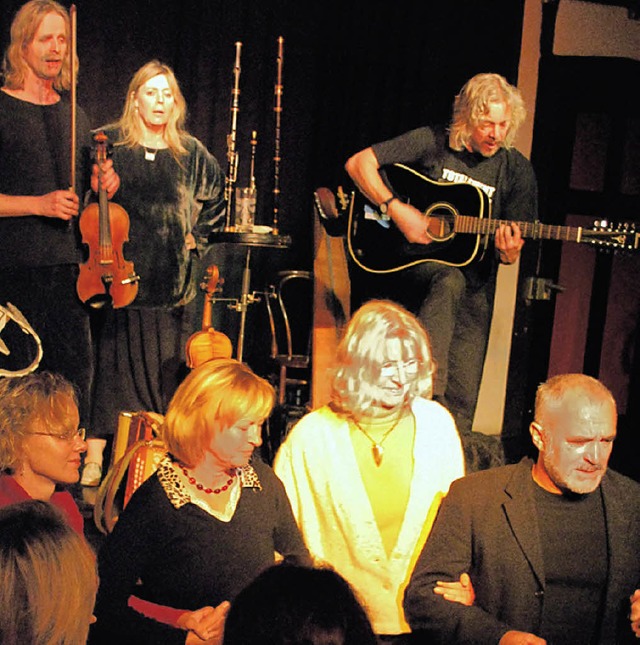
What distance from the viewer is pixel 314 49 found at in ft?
19.6

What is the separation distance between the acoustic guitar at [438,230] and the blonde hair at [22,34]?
171 centimetres

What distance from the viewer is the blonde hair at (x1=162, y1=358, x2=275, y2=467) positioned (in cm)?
278

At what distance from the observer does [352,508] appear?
9.83ft

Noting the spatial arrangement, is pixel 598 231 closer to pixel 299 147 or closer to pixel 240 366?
pixel 299 147

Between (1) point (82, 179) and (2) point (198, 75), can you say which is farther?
(2) point (198, 75)

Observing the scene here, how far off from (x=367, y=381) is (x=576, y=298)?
479 cm

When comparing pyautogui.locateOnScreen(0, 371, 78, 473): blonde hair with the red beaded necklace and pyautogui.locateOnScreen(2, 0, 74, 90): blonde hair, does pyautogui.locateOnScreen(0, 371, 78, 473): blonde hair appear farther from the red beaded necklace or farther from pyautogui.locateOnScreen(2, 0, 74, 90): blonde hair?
pyautogui.locateOnScreen(2, 0, 74, 90): blonde hair

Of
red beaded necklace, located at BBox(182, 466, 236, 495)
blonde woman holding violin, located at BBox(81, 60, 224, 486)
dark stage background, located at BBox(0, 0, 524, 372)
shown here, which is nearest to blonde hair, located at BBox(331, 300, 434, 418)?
red beaded necklace, located at BBox(182, 466, 236, 495)

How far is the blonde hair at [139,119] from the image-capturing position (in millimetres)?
5258

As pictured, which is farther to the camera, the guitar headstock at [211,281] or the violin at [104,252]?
the guitar headstock at [211,281]

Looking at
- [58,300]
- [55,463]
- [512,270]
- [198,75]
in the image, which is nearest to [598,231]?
[512,270]

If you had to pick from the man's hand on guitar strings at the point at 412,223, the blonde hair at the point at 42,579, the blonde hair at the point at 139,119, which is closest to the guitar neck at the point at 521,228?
the man's hand on guitar strings at the point at 412,223

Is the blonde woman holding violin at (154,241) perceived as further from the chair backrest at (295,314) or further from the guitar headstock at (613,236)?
the guitar headstock at (613,236)

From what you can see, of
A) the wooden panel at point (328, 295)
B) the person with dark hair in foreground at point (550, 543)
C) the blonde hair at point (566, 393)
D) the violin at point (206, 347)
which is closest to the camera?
the person with dark hair in foreground at point (550, 543)
